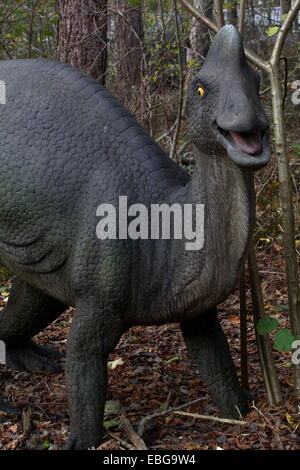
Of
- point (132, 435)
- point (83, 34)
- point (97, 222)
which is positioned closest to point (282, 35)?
point (97, 222)

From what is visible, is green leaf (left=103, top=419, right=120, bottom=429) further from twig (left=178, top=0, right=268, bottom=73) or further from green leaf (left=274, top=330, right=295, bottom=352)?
twig (left=178, top=0, right=268, bottom=73)

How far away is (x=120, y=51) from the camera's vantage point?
6637mm

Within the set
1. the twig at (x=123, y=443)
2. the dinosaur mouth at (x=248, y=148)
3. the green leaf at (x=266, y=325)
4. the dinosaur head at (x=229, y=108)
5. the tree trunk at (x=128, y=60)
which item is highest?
the tree trunk at (x=128, y=60)

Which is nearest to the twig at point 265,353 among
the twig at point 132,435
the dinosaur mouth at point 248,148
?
the twig at point 132,435

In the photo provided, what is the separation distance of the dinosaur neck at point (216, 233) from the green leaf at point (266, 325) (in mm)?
441

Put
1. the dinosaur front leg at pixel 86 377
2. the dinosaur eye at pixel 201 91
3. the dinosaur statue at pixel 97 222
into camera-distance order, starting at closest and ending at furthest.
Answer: the dinosaur eye at pixel 201 91, the dinosaur statue at pixel 97 222, the dinosaur front leg at pixel 86 377

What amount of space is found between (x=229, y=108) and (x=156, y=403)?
1.91 m

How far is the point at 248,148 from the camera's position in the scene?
83.8 inches

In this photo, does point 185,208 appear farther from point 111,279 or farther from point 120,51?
point 120,51

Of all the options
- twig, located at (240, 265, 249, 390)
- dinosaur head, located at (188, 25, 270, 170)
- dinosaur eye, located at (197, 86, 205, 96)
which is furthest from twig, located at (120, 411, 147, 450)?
dinosaur eye, located at (197, 86, 205, 96)

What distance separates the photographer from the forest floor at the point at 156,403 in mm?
2861

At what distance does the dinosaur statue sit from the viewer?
8.00ft

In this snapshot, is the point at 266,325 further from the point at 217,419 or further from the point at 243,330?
the point at 217,419

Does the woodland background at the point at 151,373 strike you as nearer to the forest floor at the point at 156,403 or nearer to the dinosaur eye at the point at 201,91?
the forest floor at the point at 156,403
